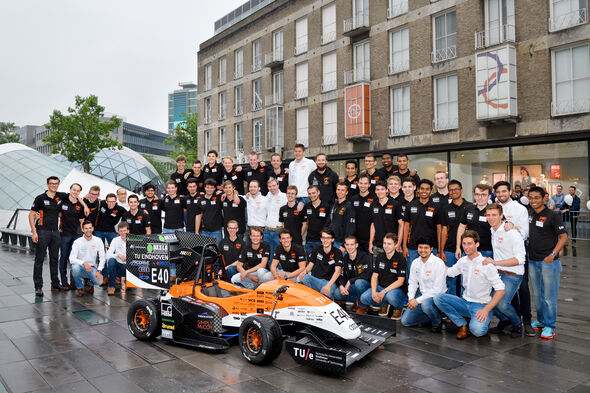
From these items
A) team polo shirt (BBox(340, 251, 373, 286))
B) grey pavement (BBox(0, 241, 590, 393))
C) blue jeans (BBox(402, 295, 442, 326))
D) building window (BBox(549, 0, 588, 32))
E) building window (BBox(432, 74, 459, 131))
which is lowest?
grey pavement (BBox(0, 241, 590, 393))

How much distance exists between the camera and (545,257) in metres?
7.07

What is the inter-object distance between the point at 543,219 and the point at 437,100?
16480 mm

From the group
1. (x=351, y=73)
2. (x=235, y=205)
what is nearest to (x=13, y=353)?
(x=235, y=205)

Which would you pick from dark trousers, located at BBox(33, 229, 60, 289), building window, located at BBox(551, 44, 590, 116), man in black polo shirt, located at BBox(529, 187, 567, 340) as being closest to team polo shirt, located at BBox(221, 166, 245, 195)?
dark trousers, located at BBox(33, 229, 60, 289)

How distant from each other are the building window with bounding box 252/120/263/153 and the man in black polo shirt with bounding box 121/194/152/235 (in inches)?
869

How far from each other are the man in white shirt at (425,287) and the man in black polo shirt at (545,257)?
4.41ft

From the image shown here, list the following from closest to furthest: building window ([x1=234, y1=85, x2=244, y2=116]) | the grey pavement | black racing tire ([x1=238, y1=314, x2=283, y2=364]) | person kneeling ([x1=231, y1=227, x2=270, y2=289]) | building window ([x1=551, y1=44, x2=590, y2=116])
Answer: the grey pavement < black racing tire ([x1=238, y1=314, x2=283, y2=364]) < person kneeling ([x1=231, y1=227, x2=270, y2=289]) < building window ([x1=551, y1=44, x2=590, y2=116]) < building window ([x1=234, y1=85, x2=244, y2=116])

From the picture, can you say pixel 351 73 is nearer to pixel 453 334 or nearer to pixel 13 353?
pixel 453 334

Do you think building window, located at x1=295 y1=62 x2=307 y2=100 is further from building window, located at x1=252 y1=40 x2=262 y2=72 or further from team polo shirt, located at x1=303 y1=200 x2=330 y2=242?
team polo shirt, located at x1=303 y1=200 x2=330 y2=242

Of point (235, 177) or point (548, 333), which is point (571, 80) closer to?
point (235, 177)

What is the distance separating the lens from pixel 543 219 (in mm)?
7156

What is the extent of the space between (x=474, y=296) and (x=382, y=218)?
7.97 ft

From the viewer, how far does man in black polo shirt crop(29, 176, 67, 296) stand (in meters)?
10.3

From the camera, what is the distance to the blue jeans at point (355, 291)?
330 inches
